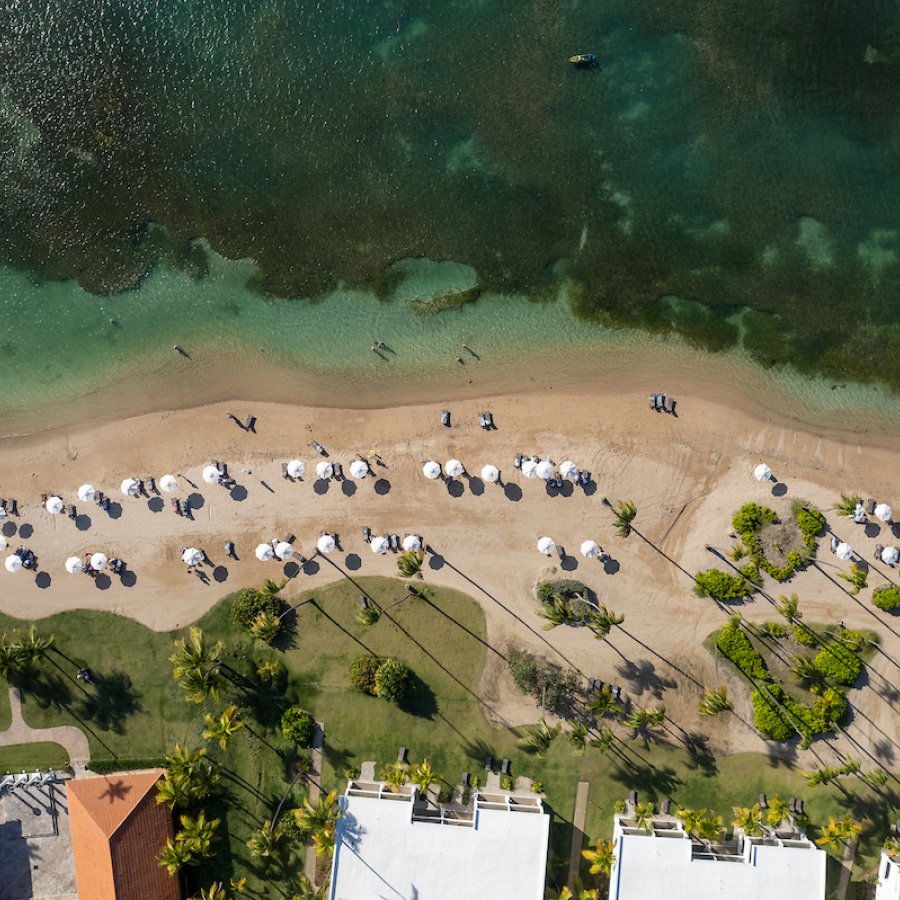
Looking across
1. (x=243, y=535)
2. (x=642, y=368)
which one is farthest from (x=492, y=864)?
(x=642, y=368)

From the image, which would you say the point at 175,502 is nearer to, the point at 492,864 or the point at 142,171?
the point at 142,171

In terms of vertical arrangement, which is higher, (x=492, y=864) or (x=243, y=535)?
(x=243, y=535)

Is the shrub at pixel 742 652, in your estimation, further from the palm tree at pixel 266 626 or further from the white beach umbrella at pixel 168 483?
the white beach umbrella at pixel 168 483

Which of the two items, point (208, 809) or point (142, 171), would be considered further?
point (142, 171)

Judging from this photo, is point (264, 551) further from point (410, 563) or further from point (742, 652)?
point (742, 652)

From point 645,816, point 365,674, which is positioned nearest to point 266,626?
point 365,674

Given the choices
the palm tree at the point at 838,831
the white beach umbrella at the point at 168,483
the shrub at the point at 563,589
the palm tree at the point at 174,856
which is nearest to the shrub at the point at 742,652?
the palm tree at the point at 838,831

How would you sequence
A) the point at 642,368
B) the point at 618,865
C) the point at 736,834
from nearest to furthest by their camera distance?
the point at 618,865 < the point at 736,834 < the point at 642,368

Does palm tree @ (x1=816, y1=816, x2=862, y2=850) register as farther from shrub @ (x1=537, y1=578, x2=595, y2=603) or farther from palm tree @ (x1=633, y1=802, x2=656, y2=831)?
shrub @ (x1=537, y1=578, x2=595, y2=603)
